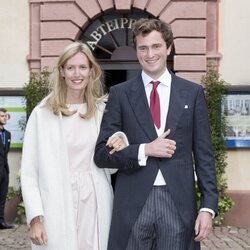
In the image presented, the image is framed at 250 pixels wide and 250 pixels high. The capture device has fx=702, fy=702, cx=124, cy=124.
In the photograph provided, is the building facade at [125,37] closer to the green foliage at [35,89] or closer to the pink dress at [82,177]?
the green foliage at [35,89]

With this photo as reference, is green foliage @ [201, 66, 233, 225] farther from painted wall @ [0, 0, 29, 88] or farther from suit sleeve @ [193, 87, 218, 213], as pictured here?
suit sleeve @ [193, 87, 218, 213]

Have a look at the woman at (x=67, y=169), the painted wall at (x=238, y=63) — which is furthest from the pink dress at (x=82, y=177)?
the painted wall at (x=238, y=63)

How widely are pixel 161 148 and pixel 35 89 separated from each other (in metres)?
7.95

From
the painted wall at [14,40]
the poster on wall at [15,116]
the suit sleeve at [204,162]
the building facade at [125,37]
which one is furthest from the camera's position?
the painted wall at [14,40]

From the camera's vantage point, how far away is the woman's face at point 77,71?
3945 millimetres

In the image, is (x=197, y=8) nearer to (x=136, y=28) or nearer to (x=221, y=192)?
(x=221, y=192)

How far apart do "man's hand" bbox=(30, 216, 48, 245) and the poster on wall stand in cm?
784

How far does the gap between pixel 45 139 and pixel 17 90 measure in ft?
25.9

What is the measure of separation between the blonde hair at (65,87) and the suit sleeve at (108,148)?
15 cm

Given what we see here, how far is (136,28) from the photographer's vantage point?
382 cm

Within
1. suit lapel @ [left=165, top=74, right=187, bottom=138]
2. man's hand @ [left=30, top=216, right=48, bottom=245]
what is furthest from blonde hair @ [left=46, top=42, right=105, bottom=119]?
man's hand @ [left=30, top=216, right=48, bottom=245]

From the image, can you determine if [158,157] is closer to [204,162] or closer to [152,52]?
[204,162]

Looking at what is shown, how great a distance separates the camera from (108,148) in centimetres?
373

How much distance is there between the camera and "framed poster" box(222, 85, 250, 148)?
11.3 m
